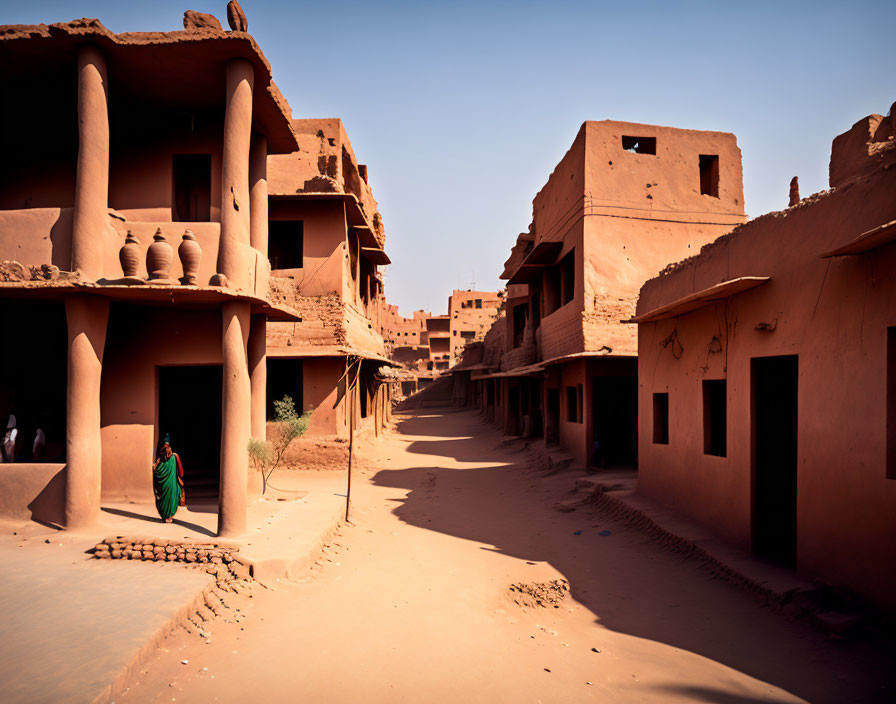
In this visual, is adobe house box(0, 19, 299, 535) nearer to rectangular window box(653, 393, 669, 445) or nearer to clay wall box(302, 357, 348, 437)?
clay wall box(302, 357, 348, 437)

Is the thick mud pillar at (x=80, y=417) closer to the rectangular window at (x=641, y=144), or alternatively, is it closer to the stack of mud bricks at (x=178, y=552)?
the stack of mud bricks at (x=178, y=552)

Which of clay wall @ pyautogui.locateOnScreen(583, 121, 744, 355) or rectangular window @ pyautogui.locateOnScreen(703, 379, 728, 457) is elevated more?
clay wall @ pyautogui.locateOnScreen(583, 121, 744, 355)

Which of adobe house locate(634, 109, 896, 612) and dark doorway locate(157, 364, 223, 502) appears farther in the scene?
dark doorway locate(157, 364, 223, 502)

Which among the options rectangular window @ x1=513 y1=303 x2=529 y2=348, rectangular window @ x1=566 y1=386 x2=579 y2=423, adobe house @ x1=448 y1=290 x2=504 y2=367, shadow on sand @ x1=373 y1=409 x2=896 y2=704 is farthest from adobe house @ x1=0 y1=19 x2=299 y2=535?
adobe house @ x1=448 y1=290 x2=504 y2=367

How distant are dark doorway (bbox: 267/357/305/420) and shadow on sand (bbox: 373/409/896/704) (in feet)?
12.8

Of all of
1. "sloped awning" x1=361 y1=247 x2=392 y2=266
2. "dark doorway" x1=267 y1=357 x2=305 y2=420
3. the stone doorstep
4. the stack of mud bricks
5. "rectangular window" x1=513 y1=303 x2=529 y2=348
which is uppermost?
"sloped awning" x1=361 y1=247 x2=392 y2=266

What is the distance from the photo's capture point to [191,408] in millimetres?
14500

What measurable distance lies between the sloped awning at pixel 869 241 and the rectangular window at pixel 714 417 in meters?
3.88

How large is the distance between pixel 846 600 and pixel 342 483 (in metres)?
11.2

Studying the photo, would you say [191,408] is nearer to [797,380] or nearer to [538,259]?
[538,259]

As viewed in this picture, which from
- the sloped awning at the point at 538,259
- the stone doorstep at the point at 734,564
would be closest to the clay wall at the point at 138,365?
the stone doorstep at the point at 734,564

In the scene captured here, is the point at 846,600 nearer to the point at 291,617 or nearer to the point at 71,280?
the point at 291,617

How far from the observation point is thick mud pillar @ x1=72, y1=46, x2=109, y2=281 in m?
8.14

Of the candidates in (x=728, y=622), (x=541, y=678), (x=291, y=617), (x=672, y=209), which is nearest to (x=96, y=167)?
(x=291, y=617)
